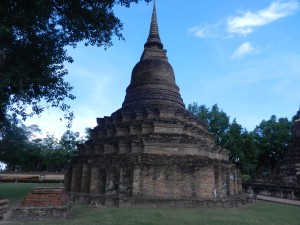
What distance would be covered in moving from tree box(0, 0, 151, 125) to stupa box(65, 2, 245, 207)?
4.58 m

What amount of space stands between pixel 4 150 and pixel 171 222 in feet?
134

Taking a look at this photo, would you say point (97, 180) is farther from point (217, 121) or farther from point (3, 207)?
point (217, 121)

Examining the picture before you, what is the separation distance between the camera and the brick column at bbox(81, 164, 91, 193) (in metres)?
15.6

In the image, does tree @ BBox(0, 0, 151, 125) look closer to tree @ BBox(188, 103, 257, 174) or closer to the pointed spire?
the pointed spire

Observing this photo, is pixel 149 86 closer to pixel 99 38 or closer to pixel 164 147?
pixel 164 147

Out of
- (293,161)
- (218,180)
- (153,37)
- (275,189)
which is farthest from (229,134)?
(218,180)

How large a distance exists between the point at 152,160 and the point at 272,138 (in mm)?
32390

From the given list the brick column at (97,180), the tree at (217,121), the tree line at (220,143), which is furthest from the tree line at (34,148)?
the brick column at (97,180)

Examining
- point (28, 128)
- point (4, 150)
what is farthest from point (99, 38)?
point (28, 128)

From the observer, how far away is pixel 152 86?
1886cm

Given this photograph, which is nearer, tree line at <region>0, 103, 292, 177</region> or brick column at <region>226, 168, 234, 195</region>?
brick column at <region>226, 168, 234, 195</region>

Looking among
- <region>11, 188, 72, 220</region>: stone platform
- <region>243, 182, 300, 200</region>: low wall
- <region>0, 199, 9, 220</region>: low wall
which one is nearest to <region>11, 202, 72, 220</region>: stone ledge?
<region>11, 188, 72, 220</region>: stone platform

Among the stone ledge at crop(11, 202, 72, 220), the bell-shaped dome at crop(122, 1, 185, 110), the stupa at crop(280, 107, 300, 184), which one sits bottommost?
the stone ledge at crop(11, 202, 72, 220)

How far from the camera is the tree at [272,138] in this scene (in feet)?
132
